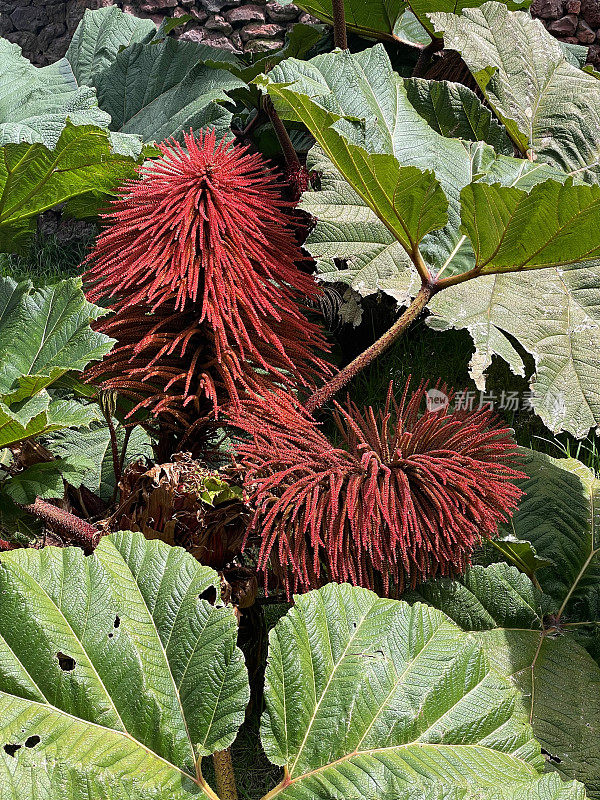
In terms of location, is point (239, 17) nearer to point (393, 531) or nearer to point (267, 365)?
point (267, 365)

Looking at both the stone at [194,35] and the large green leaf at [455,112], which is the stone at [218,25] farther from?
the large green leaf at [455,112]

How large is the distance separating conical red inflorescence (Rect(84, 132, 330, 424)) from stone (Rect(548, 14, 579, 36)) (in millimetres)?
2101

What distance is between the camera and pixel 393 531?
2.86ft

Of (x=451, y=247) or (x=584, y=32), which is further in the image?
(x=584, y=32)

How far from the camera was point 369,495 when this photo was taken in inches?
34.9

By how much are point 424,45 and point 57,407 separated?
4.04 ft

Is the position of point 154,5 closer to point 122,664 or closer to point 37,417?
point 37,417

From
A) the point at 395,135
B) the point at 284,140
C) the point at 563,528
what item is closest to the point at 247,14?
the point at 284,140

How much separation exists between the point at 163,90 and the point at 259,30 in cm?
164

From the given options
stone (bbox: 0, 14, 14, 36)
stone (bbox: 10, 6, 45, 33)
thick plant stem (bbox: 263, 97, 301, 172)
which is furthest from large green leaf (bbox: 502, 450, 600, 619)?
stone (bbox: 0, 14, 14, 36)

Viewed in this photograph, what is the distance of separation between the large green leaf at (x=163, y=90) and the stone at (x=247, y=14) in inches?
61.6

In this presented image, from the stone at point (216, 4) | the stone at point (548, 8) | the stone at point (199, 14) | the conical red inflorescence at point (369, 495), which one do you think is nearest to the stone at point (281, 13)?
the stone at point (216, 4)

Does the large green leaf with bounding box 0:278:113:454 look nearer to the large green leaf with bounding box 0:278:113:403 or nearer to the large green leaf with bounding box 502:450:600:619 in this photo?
the large green leaf with bounding box 0:278:113:403

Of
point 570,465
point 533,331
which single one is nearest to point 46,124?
point 533,331
